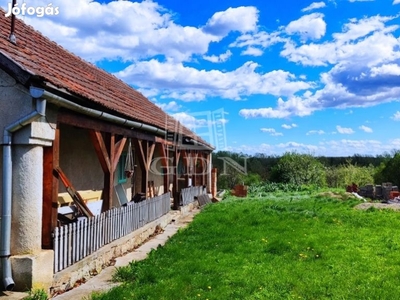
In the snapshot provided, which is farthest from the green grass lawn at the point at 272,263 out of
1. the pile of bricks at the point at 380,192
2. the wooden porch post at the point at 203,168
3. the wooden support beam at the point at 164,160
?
the wooden porch post at the point at 203,168

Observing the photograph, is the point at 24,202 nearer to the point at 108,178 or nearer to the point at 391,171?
the point at 108,178

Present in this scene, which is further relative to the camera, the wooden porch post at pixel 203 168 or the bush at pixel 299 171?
the bush at pixel 299 171

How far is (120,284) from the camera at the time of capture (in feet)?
19.7

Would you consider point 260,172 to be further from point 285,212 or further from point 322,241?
point 322,241

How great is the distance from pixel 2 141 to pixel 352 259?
244 inches

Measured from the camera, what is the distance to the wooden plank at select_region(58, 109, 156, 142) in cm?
608

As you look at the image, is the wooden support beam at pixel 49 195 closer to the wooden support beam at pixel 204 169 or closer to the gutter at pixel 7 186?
the gutter at pixel 7 186

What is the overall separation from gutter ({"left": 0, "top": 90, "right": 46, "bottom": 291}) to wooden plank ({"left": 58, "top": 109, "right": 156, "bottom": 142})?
809 mm

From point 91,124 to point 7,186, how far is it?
220 cm

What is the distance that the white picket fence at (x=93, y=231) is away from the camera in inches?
223

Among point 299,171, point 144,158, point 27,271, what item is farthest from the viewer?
point 299,171

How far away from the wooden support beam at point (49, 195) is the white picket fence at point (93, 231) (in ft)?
0.33

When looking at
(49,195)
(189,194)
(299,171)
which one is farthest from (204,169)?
(49,195)

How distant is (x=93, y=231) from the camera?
676 cm
